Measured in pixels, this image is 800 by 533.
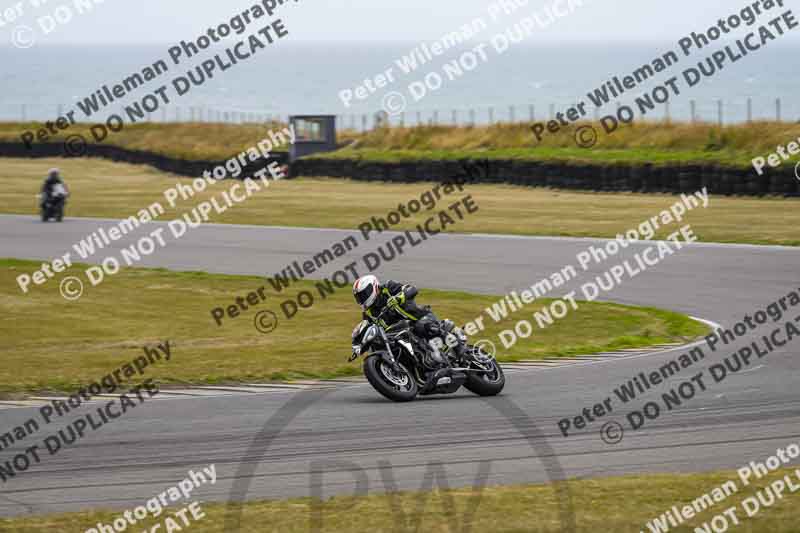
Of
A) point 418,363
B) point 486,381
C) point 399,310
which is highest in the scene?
point 399,310

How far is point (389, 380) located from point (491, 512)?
4249 millimetres

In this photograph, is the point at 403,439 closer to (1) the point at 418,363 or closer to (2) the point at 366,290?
(1) the point at 418,363

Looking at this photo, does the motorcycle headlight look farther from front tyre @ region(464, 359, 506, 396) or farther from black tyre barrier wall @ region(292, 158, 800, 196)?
black tyre barrier wall @ region(292, 158, 800, 196)

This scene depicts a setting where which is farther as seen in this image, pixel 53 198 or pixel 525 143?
pixel 525 143

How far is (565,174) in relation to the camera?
3972 centimetres

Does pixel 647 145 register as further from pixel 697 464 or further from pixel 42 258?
pixel 697 464

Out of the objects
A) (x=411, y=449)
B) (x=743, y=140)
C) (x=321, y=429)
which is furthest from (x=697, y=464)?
(x=743, y=140)

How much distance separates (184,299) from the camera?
70.2ft

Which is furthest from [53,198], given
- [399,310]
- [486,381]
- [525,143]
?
[486,381]

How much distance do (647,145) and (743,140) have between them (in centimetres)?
450

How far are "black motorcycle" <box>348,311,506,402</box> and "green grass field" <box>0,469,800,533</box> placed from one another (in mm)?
3561

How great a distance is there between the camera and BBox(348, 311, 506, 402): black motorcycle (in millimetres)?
11883

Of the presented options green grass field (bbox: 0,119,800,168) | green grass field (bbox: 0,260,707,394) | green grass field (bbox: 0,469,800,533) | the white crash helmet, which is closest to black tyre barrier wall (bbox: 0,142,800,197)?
green grass field (bbox: 0,119,800,168)

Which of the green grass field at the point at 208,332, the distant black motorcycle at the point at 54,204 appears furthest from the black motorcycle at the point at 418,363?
the distant black motorcycle at the point at 54,204
